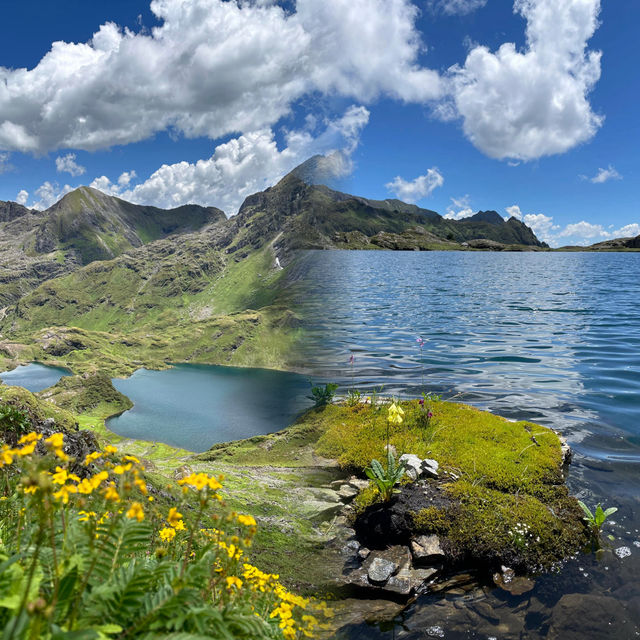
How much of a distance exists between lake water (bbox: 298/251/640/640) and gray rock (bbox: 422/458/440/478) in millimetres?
3621

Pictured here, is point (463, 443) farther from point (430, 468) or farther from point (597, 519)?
point (597, 519)

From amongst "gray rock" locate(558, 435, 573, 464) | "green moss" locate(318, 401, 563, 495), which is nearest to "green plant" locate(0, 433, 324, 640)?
"green moss" locate(318, 401, 563, 495)

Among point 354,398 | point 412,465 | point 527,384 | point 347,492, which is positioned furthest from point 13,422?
point 527,384

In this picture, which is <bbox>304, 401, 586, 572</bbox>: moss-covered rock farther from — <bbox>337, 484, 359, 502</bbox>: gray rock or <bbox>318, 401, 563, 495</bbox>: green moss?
<bbox>337, 484, 359, 502</bbox>: gray rock

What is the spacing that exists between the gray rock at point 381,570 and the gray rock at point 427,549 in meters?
0.61

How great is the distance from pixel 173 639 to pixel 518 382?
20.5 meters

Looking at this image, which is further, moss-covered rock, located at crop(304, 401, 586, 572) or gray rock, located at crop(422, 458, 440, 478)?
gray rock, located at crop(422, 458, 440, 478)

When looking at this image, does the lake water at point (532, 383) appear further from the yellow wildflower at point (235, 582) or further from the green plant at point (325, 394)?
the yellow wildflower at point (235, 582)

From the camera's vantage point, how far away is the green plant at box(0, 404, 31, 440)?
10352 mm

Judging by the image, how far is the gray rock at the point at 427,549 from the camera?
902 centimetres

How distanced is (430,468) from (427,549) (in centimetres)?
300

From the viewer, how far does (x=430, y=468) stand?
1196 cm

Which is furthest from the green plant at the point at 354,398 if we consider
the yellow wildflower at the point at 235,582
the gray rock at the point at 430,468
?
the yellow wildflower at the point at 235,582

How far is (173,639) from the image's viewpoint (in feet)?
9.43
